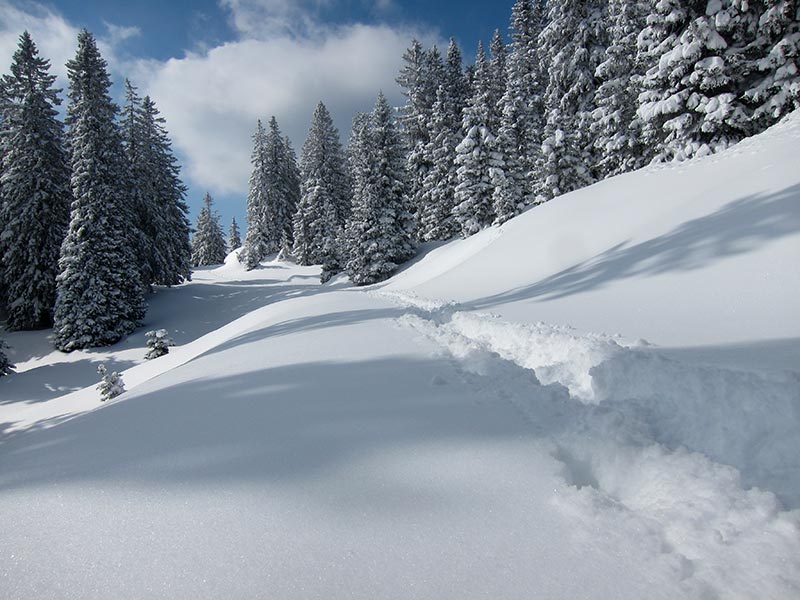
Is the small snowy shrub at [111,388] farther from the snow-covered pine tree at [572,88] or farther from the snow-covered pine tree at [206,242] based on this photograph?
the snow-covered pine tree at [206,242]

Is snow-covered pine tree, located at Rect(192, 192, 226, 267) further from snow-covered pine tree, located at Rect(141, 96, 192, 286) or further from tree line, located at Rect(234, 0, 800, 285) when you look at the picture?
snow-covered pine tree, located at Rect(141, 96, 192, 286)

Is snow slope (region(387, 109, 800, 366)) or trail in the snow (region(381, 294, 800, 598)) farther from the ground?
snow slope (region(387, 109, 800, 366))

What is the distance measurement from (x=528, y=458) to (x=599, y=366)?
71.1 inches

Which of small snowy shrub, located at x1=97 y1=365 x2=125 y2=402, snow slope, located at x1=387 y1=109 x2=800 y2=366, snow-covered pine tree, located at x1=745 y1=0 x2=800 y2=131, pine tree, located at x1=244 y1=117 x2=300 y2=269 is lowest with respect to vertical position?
small snowy shrub, located at x1=97 y1=365 x2=125 y2=402

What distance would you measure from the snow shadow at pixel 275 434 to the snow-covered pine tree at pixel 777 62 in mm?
14629

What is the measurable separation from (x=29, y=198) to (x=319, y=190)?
21.8 meters

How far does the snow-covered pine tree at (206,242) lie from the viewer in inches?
2506

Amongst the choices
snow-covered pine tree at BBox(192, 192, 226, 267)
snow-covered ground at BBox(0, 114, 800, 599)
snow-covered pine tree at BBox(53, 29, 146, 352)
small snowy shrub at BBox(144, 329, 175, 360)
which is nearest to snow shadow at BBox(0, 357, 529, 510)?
snow-covered ground at BBox(0, 114, 800, 599)

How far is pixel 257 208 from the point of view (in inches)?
1879

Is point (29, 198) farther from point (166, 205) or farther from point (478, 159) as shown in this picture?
point (478, 159)

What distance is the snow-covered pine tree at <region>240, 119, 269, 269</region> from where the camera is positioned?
45.8 m

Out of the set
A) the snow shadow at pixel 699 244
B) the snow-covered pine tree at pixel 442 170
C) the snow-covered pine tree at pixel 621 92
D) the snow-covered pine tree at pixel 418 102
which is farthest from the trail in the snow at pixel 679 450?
the snow-covered pine tree at pixel 418 102

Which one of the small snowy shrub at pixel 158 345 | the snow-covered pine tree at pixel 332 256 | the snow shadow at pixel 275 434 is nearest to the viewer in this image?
the snow shadow at pixel 275 434

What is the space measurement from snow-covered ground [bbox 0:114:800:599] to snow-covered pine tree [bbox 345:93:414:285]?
2204 cm
